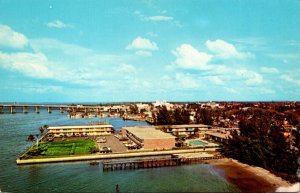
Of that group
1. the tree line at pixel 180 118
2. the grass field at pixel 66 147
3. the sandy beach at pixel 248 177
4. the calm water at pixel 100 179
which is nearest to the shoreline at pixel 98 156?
the calm water at pixel 100 179

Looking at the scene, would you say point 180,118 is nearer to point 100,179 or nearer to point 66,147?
point 66,147

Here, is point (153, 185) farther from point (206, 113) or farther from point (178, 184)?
point (206, 113)

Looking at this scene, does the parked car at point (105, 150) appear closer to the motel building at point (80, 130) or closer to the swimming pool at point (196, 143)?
the swimming pool at point (196, 143)

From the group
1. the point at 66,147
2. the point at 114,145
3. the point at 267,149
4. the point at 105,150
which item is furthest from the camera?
the point at 114,145

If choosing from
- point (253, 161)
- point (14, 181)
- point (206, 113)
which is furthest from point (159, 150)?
point (206, 113)

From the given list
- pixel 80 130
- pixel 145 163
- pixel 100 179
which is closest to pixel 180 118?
pixel 80 130

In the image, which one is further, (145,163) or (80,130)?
(80,130)

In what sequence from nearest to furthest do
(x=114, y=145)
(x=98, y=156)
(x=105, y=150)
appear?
(x=98, y=156) < (x=105, y=150) < (x=114, y=145)

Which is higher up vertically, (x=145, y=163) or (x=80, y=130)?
(x=80, y=130)
